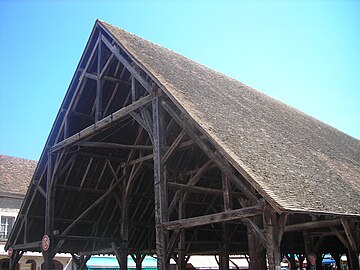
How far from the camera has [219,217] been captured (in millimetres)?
8188

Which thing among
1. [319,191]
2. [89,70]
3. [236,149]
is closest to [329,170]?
[319,191]

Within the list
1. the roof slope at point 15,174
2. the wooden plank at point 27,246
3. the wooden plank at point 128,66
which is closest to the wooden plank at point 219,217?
the wooden plank at point 128,66

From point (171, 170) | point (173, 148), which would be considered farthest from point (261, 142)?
point (171, 170)

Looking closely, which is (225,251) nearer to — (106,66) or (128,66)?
(106,66)

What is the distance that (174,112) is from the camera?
9.28 metres

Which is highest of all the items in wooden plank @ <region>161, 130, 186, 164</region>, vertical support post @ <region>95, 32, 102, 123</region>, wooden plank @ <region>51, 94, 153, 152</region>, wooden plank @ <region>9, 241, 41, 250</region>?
vertical support post @ <region>95, 32, 102, 123</region>

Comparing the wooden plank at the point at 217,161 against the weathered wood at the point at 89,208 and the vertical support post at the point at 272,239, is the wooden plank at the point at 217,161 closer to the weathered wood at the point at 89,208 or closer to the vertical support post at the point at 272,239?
the vertical support post at the point at 272,239

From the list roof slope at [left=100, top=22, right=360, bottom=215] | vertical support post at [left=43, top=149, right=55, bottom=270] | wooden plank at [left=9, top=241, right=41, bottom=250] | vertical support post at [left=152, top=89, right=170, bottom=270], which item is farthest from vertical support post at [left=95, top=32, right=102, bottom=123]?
wooden plank at [left=9, top=241, right=41, bottom=250]

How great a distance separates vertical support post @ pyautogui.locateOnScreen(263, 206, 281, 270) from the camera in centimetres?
711

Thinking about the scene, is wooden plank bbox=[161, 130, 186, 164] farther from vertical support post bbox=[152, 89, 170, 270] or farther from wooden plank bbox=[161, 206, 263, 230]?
wooden plank bbox=[161, 206, 263, 230]

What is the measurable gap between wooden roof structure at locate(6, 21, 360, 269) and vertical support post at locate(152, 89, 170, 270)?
0.07ft

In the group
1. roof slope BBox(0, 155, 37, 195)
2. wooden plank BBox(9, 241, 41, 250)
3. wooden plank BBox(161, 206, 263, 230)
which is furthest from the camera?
roof slope BBox(0, 155, 37, 195)

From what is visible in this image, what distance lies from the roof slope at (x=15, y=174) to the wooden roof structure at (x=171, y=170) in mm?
9641

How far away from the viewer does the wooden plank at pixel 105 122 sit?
1021 centimetres
